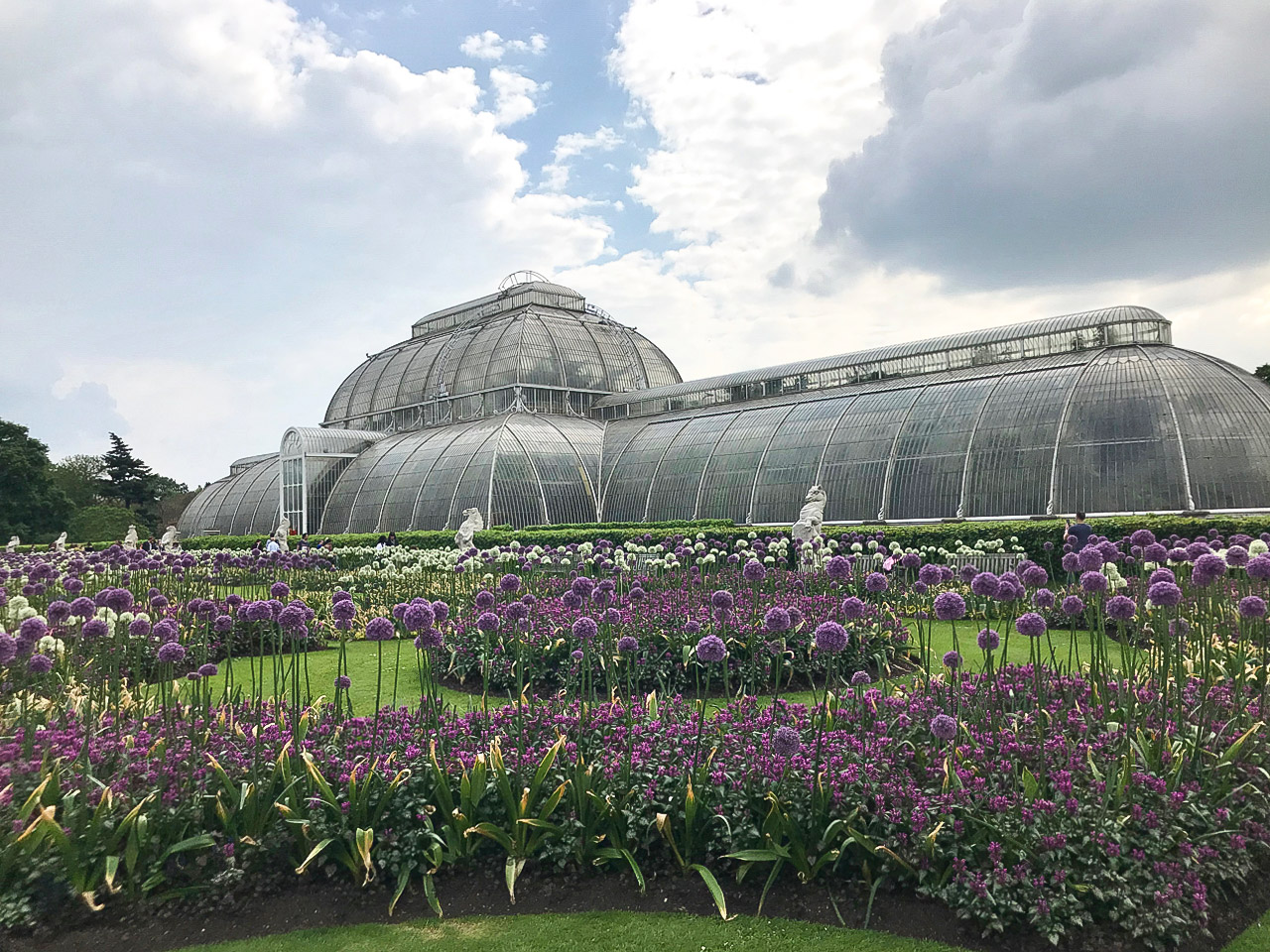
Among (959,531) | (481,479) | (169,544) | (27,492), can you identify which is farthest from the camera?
(27,492)

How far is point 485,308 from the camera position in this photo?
2346 inches

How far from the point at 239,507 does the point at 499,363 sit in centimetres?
1748

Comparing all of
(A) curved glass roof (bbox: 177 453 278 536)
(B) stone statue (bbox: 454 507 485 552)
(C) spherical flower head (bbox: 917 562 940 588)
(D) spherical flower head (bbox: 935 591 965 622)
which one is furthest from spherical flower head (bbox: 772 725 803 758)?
(A) curved glass roof (bbox: 177 453 278 536)

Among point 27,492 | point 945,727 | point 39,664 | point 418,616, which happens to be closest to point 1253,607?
point 945,727

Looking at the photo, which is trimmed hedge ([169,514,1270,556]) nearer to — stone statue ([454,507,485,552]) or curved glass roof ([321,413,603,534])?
stone statue ([454,507,485,552])

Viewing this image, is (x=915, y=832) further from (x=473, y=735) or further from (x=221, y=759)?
(x=221, y=759)

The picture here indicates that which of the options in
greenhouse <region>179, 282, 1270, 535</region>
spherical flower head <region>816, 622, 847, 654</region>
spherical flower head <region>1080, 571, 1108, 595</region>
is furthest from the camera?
greenhouse <region>179, 282, 1270, 535</region>

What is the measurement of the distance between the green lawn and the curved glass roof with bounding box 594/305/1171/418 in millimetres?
30696

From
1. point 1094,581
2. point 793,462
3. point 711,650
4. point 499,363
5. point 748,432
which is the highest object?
point 499,363

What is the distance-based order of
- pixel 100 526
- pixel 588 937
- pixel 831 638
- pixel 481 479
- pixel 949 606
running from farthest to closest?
pixel 100 526 → pixel 481 479 → pixel 949 606 → pixel 831 638 → pixel 588 937

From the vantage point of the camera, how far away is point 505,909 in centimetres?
553

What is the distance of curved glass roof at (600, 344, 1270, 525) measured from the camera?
950 inches

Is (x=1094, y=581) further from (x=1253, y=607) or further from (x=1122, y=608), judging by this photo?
(x=1253, y=607)

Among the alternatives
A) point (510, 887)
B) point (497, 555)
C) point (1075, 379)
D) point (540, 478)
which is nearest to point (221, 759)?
point (510, 887)
